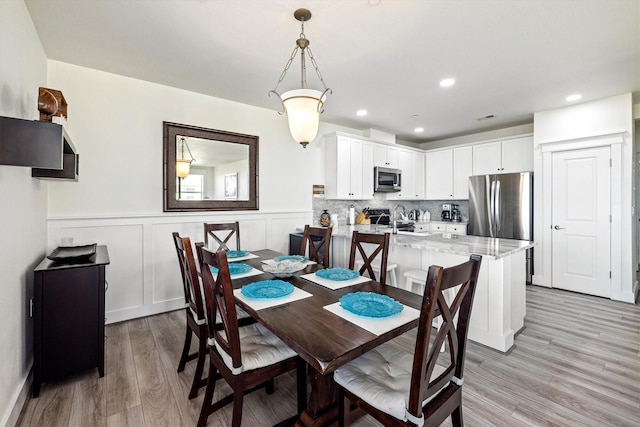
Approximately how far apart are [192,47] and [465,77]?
273 centimetres

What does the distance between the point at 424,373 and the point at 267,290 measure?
3.23ft

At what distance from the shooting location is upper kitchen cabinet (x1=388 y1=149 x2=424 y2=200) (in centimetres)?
562

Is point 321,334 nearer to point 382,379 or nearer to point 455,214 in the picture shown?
point 382,379

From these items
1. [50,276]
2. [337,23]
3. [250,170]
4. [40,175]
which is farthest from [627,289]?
[40,175]

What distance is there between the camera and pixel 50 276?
193 cm

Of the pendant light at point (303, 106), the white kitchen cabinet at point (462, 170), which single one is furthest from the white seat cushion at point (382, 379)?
the white kitchen cabinet at point (462, 170)

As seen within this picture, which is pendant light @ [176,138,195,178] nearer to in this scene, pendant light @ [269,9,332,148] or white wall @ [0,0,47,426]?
white wall @ [0,0,47,426]

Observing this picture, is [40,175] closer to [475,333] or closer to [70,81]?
[70,81]

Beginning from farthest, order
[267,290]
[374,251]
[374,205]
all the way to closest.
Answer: [374,205]
[374,251]
[267,290]

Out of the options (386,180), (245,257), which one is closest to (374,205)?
(386,180)

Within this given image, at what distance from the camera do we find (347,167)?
15.4 feet

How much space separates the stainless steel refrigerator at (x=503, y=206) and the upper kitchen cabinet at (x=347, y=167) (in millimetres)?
1803

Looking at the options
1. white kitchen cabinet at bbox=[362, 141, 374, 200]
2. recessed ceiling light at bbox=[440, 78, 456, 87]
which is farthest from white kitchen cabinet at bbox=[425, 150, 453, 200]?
recessed ceiling light at bbox=[440, 78, 456, 87]

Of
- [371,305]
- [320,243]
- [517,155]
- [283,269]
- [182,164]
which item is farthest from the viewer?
[517,155]
